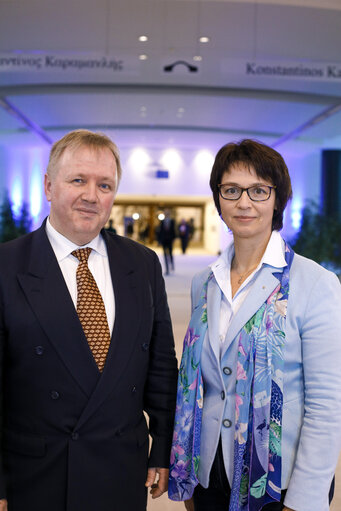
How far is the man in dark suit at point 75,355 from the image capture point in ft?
5.22

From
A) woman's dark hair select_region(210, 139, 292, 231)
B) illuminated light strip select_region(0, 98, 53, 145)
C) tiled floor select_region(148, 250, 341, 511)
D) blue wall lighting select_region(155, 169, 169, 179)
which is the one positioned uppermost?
illuminated light strip select_region(0, 98, 53, 145)

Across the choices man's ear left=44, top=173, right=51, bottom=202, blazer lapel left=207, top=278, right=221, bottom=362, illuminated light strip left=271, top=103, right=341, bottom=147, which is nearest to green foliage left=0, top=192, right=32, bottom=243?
illuminated light strip left=271, top=103, right=341, bottom=147

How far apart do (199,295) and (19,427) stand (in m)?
0.85

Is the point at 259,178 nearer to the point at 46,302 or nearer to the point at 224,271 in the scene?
the point at 224,271

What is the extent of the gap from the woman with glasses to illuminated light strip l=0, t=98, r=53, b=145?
34.8ft

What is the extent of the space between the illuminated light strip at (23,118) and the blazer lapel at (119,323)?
10.4 metres

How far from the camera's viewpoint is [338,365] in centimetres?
151

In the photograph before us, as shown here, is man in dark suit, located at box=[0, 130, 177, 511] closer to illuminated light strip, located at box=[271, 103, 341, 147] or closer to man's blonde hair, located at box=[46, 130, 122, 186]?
man's blonde hair, located at box=[46, 130, 122, 186]

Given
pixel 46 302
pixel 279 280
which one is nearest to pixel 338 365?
pixel 279 280

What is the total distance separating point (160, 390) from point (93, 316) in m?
0.47

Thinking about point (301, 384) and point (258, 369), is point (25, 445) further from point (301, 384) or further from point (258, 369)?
point (301, 384)

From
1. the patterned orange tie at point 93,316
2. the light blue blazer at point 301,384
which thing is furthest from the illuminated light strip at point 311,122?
the patterned orange tie at point 93,316

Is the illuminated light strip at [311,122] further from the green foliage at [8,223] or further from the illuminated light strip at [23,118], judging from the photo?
the green foliage at [8,223]

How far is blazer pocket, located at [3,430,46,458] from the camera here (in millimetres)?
1591
